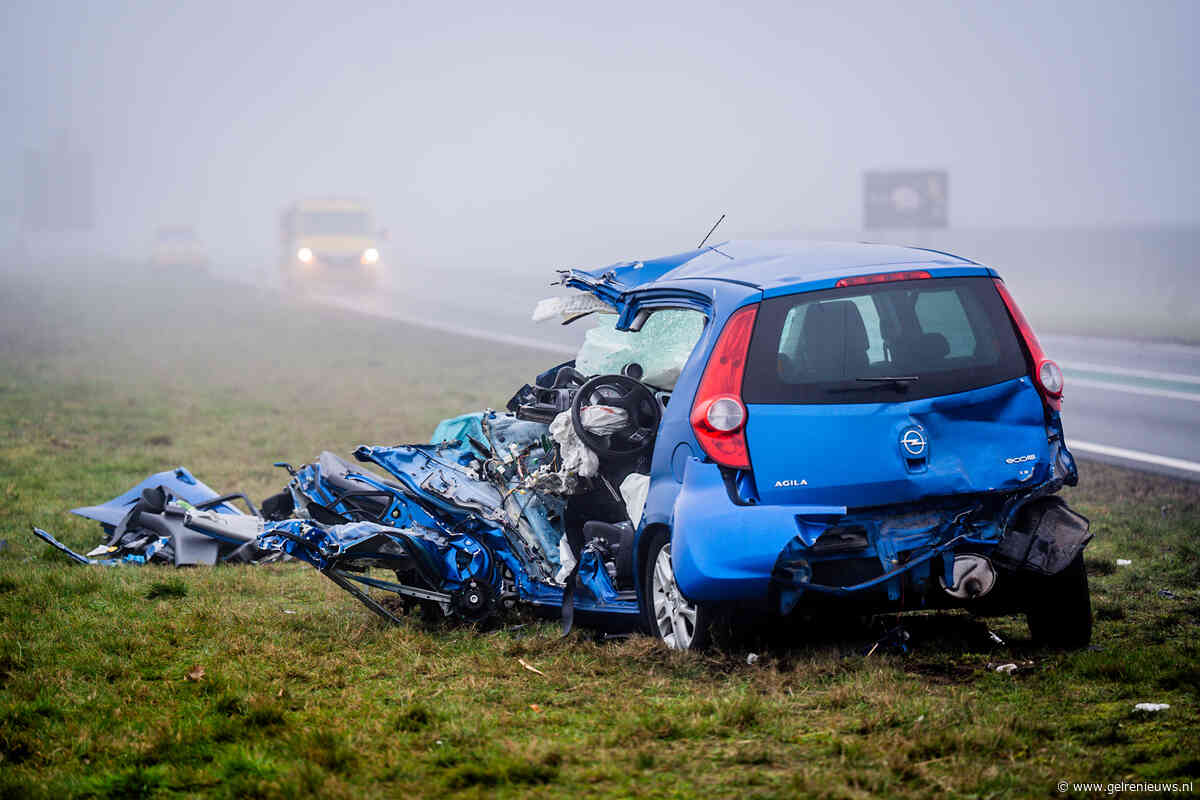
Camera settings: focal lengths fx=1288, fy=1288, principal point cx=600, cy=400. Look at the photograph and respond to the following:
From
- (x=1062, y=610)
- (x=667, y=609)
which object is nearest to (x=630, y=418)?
(x=667, y=609)

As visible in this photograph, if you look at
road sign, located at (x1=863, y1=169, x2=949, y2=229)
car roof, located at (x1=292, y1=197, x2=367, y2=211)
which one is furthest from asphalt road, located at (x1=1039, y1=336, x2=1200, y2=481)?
car roof, located at (x1=292, y1=197, x2=367, y2=211)

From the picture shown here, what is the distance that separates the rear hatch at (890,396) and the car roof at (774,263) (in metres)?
0.12

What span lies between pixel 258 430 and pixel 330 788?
11588 mm

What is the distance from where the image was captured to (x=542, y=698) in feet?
16.5

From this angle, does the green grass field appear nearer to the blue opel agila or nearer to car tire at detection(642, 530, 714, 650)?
car tire at detection(642, 530, 714, 650)

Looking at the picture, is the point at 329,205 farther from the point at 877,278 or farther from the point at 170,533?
the point at 877,278

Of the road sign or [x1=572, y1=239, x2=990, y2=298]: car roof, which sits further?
the road sign

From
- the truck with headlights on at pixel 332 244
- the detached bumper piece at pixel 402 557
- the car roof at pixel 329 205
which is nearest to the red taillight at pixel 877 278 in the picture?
the detached bumper piece at pixel 402 557

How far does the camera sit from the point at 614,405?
6090 millimetres

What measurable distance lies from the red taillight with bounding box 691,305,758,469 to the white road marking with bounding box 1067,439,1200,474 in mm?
7407

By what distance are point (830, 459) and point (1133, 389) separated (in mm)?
12875

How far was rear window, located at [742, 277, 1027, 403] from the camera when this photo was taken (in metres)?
5.05

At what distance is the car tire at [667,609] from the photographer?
205 inches

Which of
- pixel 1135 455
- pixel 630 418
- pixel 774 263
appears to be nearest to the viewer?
pixel 774 263
